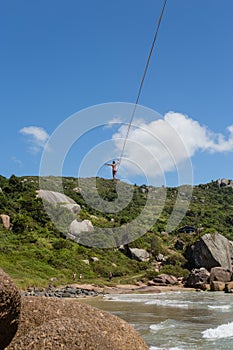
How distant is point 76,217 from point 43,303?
61.8 m

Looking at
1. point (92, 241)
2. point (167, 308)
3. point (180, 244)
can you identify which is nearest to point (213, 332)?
point (167, 308)

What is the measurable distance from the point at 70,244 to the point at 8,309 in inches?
2078

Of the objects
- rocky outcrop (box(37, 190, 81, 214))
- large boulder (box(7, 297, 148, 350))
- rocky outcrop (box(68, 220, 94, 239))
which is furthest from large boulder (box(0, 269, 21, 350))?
rocky outcrop (box(37, 190, 81, 214))

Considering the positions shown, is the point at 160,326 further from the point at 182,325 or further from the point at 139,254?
the point at 139,254

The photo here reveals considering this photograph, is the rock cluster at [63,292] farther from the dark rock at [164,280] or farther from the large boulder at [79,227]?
the large boulder at [79,227]

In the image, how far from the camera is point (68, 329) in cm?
521

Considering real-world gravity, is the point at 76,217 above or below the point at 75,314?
above

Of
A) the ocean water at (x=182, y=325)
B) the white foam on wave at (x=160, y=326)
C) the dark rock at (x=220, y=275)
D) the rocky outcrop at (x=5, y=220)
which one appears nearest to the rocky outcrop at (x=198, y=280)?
the dark rock at (x=220, y=275)

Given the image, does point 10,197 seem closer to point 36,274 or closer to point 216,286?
point 36,274

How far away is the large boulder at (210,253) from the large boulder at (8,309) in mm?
54182

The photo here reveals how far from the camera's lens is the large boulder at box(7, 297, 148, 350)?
5082mm

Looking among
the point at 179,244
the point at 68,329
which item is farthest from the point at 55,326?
the point at 179,244

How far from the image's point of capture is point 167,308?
26.1 m

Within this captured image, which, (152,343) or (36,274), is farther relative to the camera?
(36,274)
